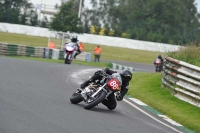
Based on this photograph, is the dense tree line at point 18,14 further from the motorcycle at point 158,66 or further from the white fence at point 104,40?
the motorcycle at point 158,66

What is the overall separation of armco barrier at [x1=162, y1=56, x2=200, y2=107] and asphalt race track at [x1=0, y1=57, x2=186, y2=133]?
163 centimetres

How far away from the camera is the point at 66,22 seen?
49.5 metres

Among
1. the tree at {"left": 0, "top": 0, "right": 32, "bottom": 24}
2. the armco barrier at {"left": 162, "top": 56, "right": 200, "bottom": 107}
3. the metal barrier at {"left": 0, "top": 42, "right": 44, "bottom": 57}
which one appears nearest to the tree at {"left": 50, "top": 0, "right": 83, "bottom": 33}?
the tree at {"left": 0, "top": 0, "right": 32, "bottom": 24}

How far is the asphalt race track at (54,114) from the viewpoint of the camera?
923 cm

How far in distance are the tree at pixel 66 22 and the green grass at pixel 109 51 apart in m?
4.12

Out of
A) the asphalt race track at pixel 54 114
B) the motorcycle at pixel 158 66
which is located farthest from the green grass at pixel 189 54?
the motorcycle at pixel 158 66

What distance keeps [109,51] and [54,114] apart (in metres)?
47.6

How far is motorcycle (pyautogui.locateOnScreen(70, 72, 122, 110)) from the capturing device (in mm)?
12127

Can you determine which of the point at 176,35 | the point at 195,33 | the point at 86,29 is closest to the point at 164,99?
the point at 195,33

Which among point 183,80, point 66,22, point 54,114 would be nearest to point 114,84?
point 54,114

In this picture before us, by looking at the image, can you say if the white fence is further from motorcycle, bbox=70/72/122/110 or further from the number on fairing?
the number on fairing

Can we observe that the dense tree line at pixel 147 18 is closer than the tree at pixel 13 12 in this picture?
No

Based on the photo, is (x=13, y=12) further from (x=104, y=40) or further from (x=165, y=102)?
(x=165, y=102)

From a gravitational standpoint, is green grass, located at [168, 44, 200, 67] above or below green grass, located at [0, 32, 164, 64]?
above
